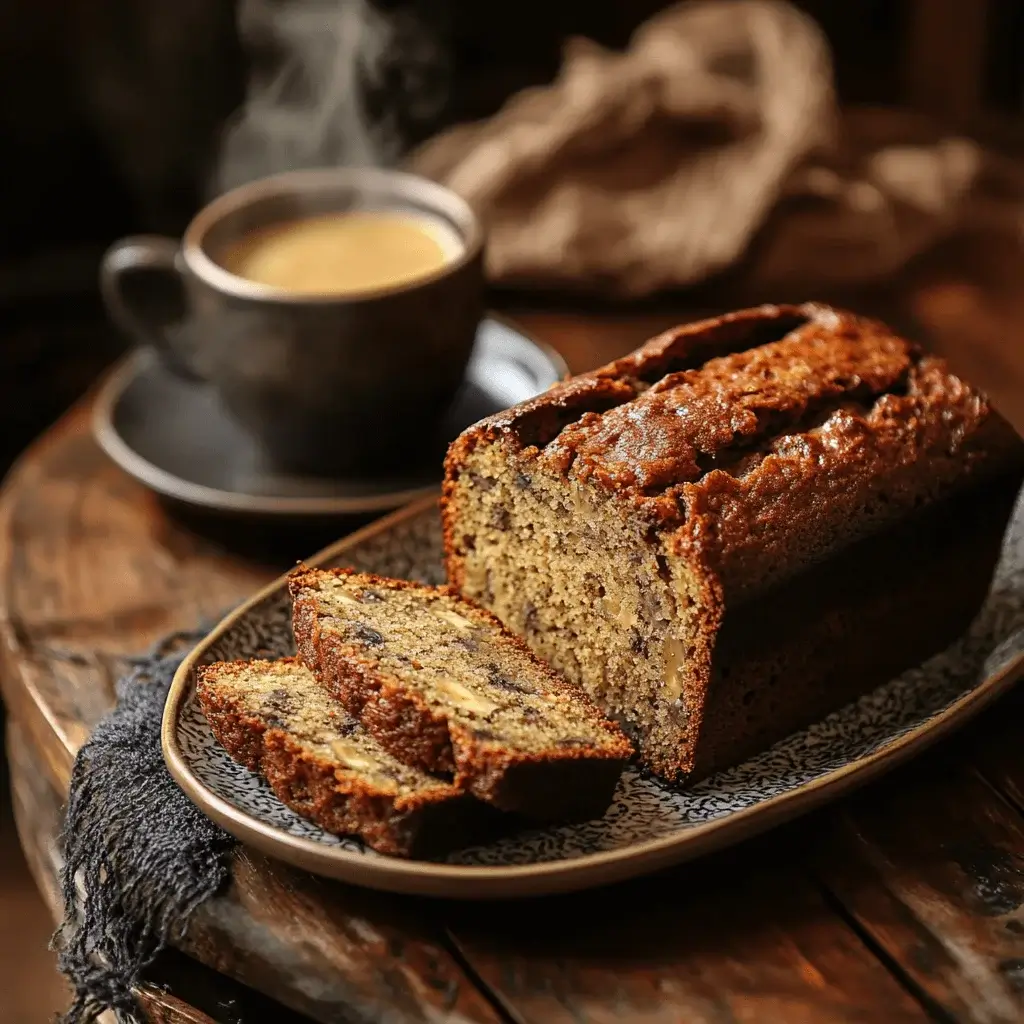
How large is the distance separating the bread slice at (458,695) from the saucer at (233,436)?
0.48 m

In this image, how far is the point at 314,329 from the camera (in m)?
2.38

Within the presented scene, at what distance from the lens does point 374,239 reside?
8.71ft

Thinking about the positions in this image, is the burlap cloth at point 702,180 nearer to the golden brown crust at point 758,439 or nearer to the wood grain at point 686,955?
the golden brown crust at point 758,439

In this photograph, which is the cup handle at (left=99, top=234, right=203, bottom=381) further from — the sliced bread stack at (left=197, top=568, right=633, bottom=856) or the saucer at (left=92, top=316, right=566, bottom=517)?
the sliced bread stack at (left=197, top=568, right=633, bottom=856)

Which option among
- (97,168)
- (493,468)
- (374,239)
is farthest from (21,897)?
(97,168)

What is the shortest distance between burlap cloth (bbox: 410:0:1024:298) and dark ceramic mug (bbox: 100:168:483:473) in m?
0.55

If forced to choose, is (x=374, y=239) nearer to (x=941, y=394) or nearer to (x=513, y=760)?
(x=941, y=394)

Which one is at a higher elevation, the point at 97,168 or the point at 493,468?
the point at 493,468

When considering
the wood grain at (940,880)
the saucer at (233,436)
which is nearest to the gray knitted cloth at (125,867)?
the saucer at (233,436)

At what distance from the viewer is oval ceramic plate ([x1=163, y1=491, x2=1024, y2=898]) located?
4.99 ft

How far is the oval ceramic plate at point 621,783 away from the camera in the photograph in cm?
152

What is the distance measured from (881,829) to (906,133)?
2244mm

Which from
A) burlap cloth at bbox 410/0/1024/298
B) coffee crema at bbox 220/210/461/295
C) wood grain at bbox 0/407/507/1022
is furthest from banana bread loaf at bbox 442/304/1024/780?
burlap cloth at bbox 410/0/1024/298

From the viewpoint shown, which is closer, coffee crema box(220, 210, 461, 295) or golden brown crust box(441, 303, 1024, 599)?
golden brown crust box(441, 303, 1024, 599)
